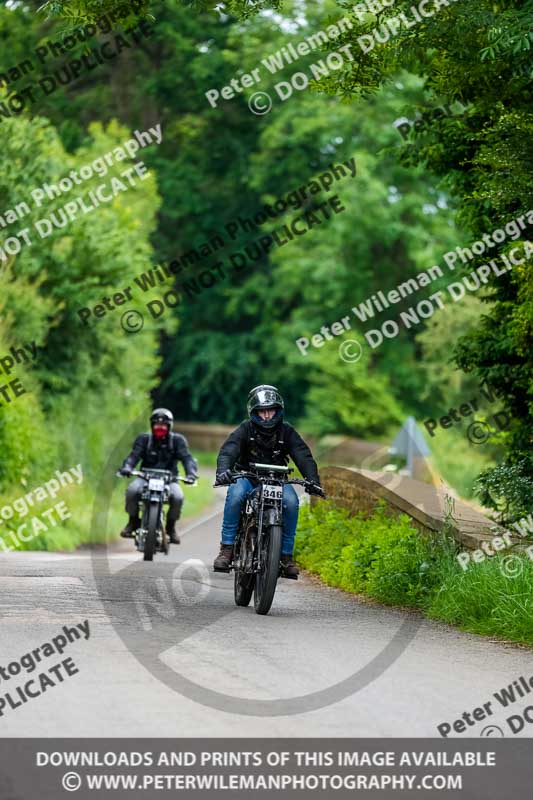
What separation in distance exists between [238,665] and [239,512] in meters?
3.24

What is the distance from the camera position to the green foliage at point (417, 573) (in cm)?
1129

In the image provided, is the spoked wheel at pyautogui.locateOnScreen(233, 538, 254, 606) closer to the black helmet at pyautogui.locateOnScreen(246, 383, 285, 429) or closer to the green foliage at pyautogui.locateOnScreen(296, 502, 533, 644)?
the black helmet at pyautogui.locateOnScreen(246, 383, 285, 429)

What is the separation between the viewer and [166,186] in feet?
174

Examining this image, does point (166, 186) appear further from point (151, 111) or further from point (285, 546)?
point (285, 546)

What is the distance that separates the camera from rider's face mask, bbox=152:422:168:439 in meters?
18.2

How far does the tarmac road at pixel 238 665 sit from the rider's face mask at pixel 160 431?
4.12 meters

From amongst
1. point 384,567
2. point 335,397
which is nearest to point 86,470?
point 384,567

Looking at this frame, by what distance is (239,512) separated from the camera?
12406 mm

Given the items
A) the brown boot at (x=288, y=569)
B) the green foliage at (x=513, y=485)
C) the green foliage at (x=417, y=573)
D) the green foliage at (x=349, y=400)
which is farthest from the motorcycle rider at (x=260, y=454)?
the green foliage at (x=349, y=400)

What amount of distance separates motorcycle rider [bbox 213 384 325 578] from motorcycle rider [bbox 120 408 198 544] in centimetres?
560

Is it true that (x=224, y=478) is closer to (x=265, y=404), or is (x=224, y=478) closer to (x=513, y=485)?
(x=265, y=404)

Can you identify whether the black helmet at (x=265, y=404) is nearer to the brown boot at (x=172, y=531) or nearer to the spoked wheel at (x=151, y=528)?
the spoked wheel at (x=151, y=528)

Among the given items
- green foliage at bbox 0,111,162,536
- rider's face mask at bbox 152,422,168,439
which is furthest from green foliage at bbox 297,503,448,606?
green foliage at bbox 0,111,162,536
